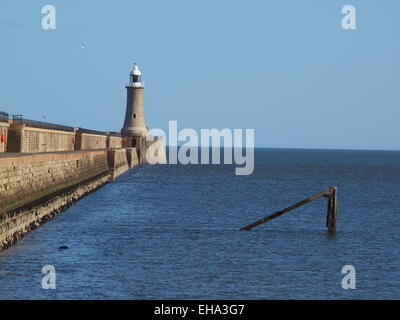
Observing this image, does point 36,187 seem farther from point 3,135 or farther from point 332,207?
point 332,207

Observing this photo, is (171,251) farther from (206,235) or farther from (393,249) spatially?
(393,249)

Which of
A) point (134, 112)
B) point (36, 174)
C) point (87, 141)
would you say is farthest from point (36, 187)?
point (134, 112)

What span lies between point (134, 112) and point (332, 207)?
8586 cm

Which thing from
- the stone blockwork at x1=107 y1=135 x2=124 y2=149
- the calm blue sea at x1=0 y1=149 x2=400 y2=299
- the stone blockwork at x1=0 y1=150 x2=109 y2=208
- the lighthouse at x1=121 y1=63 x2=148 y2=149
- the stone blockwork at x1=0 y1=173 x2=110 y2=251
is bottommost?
the calm blue sea at x1=0 y1=149 x2=400 y2=299

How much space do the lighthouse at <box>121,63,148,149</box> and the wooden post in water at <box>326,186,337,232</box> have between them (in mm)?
82871

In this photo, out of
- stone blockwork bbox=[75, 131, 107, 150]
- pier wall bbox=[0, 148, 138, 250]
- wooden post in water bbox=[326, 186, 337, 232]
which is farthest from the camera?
stone blockwork bbox=[75, 131, 107, 150]

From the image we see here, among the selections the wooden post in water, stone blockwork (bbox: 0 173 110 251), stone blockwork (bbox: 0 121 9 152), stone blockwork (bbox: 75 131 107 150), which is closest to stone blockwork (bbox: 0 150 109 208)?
stone blockwork (bbox: 0 173 110 251)

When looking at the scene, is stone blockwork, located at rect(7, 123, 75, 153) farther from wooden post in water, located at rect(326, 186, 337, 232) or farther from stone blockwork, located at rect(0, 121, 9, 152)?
wooden post in water, located at rect(326, 186, 337, 232)

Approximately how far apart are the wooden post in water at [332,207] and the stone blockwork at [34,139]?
19794 millimetres

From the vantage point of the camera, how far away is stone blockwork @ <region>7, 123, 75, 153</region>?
44.7 meters

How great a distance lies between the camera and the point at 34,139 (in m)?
50.3

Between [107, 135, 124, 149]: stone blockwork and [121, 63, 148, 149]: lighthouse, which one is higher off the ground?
[121, 63, 148, 149]: lighthouse

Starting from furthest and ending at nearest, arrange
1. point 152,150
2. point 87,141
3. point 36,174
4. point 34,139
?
point 152,150
point 87,141
point 34,139
point 36,174
